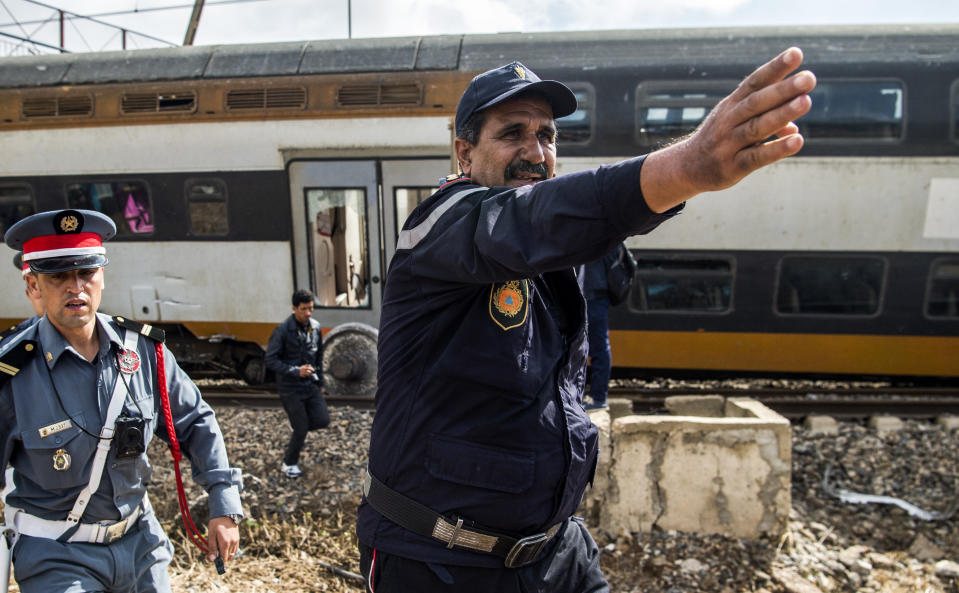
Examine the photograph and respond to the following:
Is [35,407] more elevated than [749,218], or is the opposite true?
[749,218]

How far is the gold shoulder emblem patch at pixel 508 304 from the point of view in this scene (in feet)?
5.19

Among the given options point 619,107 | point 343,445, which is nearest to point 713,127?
point 343,445

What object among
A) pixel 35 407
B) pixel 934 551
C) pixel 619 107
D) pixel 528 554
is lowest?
pixel 934 551

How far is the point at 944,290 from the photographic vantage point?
6.61 m

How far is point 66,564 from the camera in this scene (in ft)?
7.00

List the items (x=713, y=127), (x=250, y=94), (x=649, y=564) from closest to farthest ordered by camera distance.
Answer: (x=713, y=127), (x=649, y=564), (x=250, y=94)

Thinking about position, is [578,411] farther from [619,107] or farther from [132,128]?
[132,128]

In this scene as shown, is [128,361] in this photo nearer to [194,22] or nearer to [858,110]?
[858,110]

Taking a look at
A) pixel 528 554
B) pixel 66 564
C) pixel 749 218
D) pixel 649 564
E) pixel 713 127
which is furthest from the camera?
pixel 749 218

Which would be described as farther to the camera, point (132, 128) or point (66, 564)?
point (132, 128)

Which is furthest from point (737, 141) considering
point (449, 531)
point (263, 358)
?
point (263, 358)

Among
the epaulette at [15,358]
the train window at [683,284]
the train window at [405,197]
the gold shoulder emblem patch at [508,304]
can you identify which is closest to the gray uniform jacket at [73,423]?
the epaulette at [15,358]

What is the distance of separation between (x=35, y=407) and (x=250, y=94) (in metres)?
5.85

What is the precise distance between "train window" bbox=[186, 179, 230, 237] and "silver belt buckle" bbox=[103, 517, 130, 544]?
5650 mm
